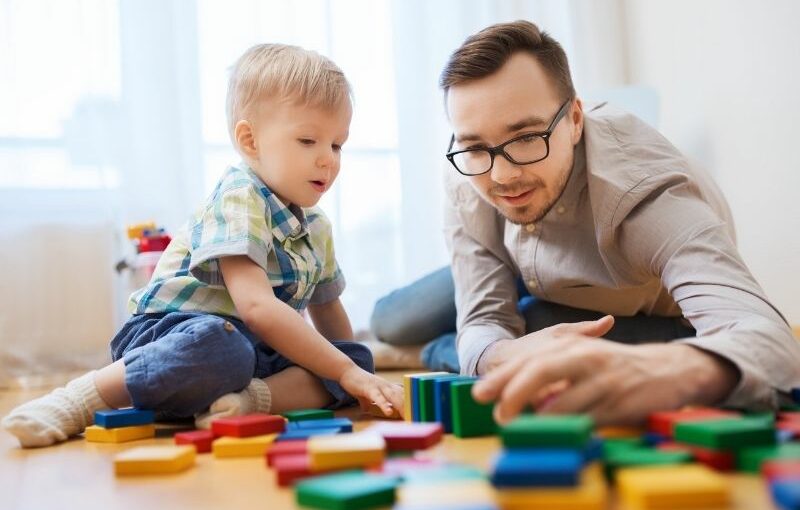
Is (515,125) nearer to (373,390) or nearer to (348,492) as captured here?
(373,390)

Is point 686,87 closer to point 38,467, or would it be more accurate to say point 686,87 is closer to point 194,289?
point 194,289

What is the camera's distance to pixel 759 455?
0.67m

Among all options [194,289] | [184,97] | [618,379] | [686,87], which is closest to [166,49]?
[184,97]

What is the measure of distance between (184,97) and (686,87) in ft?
5.54

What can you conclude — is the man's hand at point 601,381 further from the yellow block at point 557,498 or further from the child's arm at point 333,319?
the child's arm at point 333,319

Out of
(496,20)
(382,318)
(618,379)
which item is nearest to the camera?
(618,379)

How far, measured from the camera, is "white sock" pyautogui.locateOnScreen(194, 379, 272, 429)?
3.83 feet

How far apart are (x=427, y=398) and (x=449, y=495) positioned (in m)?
0.46

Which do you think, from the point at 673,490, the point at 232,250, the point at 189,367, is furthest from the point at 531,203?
the point at 673,490

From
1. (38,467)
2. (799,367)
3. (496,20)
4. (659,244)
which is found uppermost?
(496,20)

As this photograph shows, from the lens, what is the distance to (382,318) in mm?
2445

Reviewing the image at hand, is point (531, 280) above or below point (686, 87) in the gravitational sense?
below

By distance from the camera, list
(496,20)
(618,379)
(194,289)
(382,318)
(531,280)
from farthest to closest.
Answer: (496,20), (382,318), (531,280), (194,289), (618,379)

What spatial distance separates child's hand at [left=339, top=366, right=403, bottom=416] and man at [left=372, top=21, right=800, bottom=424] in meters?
0.17
